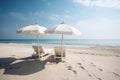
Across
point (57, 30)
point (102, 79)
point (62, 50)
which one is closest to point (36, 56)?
point (62, 50)

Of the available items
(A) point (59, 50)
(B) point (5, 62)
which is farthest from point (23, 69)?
(A) point (59, 50)

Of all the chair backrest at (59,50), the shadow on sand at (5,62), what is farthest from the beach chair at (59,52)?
the shadow on sand at (5,62)

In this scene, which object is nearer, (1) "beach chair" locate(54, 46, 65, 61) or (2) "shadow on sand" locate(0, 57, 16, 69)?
(2) "shadow on sand" locate(0, 57, 16, 69)

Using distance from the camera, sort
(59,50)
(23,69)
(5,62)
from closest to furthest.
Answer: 1. (23,69)
2. (5,62)
3. (59,50)

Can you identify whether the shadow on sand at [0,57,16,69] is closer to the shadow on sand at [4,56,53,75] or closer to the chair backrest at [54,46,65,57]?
the shadow on sand at [4,56,53,75]

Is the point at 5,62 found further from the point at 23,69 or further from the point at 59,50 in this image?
the point at 59,50

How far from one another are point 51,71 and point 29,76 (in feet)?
3.54

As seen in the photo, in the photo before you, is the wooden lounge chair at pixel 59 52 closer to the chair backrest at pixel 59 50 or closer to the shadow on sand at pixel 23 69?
the chair backrest at pixel 59 50

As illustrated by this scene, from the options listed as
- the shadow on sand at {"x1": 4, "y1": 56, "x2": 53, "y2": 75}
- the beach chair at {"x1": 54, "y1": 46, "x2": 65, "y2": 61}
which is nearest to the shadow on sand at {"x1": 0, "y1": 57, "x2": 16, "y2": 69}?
the shadow on sand at {"x1": 4, "y1": 56, "x2": 53, "y2": 75}

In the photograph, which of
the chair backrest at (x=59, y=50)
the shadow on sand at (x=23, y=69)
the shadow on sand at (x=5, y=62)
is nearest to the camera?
the shadow on sand at (x=23, y=69)

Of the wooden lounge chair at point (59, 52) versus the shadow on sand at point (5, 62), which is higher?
the wooden lounge chair at point (59, 52)

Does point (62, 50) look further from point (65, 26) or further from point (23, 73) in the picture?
point (23, 73)

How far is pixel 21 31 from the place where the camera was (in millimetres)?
7137

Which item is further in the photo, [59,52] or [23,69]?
[59,52]
